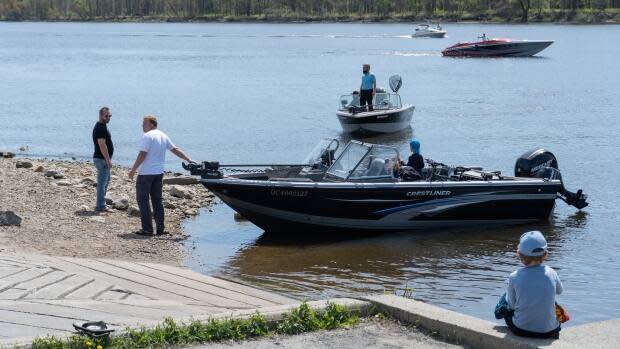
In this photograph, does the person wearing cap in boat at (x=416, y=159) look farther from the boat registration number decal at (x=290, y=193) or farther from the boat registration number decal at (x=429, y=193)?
the boat registration number decal at (x=290, y=193)

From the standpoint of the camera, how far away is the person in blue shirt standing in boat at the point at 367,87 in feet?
97.2

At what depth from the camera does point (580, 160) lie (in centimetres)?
2827

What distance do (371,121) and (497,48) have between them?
46.8 metres

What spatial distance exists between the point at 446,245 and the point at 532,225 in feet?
8.13

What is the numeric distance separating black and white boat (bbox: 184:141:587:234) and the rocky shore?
1348 millimetres

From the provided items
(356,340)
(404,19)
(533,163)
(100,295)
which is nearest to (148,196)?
(100,295)

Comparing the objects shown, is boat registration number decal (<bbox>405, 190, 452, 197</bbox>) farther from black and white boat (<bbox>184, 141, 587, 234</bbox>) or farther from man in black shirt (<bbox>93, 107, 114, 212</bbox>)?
man in black shirt (<bbox>93, 107, 114, 212</bbox>)

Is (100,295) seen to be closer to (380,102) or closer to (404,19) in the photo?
(380,102)

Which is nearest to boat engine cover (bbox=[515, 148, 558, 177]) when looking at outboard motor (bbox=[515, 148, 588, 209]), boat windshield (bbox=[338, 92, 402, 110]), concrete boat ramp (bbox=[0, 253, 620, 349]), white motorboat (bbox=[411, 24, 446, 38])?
outboard motor (bbox=[515, 148, 588, 209])

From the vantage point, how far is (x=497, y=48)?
75562 millimetres

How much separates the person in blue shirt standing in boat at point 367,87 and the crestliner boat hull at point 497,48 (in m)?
45.6

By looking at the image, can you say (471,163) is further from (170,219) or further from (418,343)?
(418,343)

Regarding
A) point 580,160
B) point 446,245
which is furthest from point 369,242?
point 580,160

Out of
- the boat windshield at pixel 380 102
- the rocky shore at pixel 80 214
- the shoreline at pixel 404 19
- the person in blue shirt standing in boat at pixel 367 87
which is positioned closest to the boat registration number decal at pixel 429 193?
the rocky shore at pixel 80 214
